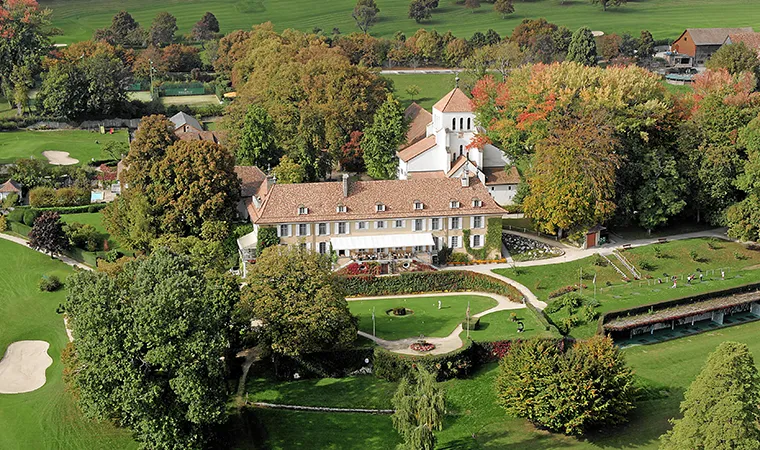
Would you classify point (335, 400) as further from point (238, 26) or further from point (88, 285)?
point (238, 26)

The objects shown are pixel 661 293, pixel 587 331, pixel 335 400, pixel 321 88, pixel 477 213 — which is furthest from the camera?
pixel 321 88

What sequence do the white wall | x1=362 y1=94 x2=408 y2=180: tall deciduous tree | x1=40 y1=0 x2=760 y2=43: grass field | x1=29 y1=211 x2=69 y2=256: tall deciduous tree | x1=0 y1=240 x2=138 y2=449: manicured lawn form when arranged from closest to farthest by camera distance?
x1=0 y1=240 x2=138 y2=449: manicured lawn, x1=29 y1=211 x2=69 y2=256: tall deciduous tree, the white wall, x1=362 y1=94 x2=408 y2=180: tall deciduous tree, x1=40 y1=0 x2=760 y2=43: grass field

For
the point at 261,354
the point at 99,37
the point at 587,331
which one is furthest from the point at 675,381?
the point at 99,37

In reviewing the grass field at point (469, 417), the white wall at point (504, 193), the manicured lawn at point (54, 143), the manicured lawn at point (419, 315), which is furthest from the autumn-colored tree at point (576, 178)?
the manicured lawn at point (54, 143)

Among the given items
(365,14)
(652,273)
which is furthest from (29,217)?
(365,14)

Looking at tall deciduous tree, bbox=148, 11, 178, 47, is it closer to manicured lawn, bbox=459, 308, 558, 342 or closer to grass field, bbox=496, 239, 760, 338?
grass field, bbox=496, 239, 760, 338

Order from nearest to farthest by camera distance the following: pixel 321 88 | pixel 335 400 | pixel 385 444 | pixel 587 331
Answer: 1. pixel 385 444
2. pixel 335 400
3. pixel 587 331
4. pixel 321 88

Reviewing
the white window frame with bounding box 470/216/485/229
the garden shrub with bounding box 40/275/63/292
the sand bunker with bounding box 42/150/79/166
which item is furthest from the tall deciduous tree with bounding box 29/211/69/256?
the white window frame with bounding box 470/216/485/229

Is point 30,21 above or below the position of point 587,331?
above
